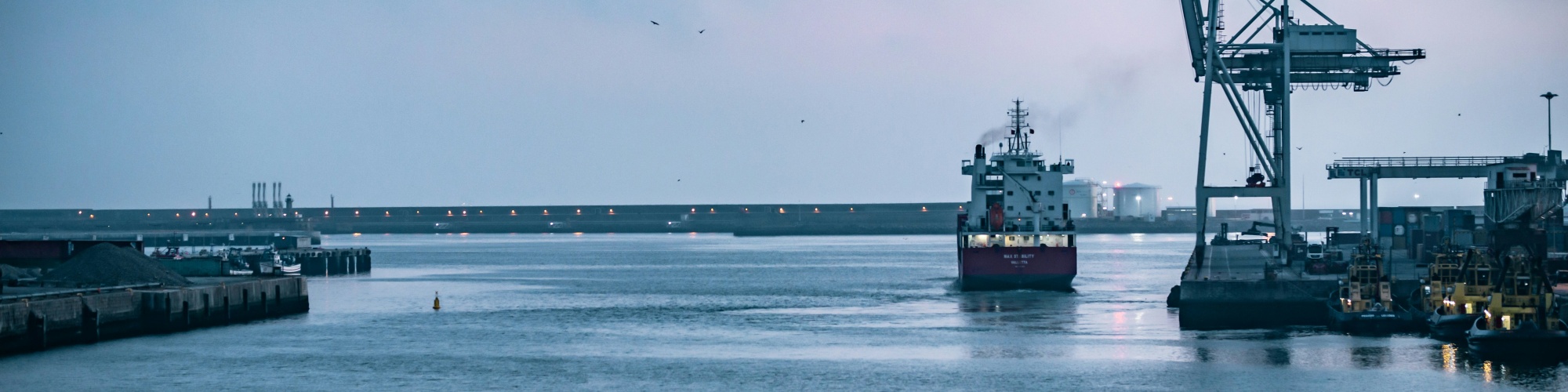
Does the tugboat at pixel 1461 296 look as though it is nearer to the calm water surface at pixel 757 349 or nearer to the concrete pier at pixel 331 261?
the calm water surface at pixel 757 349

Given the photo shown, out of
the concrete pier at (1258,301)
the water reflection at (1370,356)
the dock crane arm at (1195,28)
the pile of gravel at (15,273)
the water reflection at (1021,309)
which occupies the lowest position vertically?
the water reflection at (1370,356)

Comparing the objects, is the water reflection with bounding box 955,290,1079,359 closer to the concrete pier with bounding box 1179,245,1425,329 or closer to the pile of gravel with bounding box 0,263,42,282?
the concrete pier with bounding box 1179,245,1425,329

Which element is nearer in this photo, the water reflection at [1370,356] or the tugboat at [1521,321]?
the tugboat at [1521,321]

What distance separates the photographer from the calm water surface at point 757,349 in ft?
113

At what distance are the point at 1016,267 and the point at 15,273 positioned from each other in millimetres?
37047

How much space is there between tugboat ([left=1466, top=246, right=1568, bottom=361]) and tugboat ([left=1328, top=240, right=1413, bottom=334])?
5540 millimetres

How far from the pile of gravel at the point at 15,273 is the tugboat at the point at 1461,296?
4154 centimetres

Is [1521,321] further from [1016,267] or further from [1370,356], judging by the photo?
[1016,267]

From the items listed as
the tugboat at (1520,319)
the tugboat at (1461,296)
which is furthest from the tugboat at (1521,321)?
Answer: the tugboat at (1461,296)

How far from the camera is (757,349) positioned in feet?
137

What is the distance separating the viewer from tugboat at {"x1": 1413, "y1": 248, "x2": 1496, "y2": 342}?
38.9 meters

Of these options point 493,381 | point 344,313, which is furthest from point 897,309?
point 493,381

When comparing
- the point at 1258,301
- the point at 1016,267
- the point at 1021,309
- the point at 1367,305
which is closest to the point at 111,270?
the point at 1021,309

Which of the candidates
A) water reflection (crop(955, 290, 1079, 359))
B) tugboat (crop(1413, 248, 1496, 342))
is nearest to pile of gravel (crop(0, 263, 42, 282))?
water reflection (crop(955, 290, 1079, 359))
